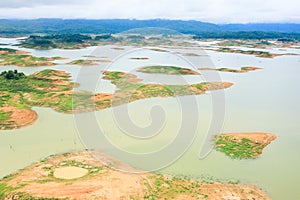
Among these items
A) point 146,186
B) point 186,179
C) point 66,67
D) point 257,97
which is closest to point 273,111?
point 257,97

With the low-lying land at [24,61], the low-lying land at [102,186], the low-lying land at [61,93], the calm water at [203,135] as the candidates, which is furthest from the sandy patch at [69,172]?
the low-lying land at [24,61]

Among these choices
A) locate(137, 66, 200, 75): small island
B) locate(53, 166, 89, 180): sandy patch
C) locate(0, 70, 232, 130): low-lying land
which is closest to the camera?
locate(53, 166, 89, 180): sandy patch

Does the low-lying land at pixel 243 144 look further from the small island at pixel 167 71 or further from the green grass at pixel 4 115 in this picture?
the small island at pixel 167 71

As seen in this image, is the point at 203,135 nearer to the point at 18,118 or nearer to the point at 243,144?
the point at 243,144

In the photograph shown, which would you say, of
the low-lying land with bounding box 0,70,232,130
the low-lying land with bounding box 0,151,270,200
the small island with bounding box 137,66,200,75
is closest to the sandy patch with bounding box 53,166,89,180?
the low-lying land with bounding box 0,151,270,200

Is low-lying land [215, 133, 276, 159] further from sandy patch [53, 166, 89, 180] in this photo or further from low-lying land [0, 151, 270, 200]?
sandy patch [53, 166, 89, 180]

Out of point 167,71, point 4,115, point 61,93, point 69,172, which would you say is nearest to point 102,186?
point 69,172

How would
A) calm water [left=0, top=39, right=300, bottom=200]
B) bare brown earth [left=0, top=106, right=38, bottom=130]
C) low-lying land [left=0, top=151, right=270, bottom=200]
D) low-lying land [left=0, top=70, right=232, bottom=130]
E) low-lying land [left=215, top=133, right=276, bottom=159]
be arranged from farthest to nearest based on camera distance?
low-lying land [left=0, top=70, right=232, bottom=130], bare brown earth [left=0, top=106, right=38, bottom=130], low-lying land [left=215, top=133, right=276, bottom=159], calm water [left=0, top=39, right=300, bottom=200], low-lying land [left=0, top=151, right=270, bottom=200]
